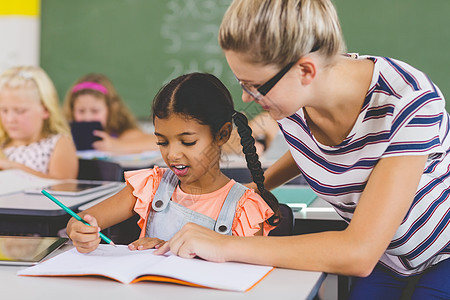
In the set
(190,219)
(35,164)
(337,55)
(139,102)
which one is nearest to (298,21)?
(337,55)

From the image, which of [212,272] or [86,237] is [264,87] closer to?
[212,272]

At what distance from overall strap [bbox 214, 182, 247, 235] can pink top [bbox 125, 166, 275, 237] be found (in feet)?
0.03

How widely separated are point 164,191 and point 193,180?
0.28 feet

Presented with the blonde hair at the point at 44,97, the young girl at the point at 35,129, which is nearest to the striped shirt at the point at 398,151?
the young girl at the point at 35,129

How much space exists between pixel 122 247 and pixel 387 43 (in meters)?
3.81

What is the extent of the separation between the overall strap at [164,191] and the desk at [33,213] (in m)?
0.47

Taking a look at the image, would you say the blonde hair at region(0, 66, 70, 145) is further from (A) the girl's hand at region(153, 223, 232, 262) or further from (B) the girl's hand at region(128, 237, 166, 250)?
(A) the girl's hand at region(153, 223, 232, 262)

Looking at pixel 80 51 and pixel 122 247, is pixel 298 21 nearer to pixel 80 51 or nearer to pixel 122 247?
pixel 122 247

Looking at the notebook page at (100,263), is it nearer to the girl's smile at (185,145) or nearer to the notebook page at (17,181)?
the girl's smile at (185,145)

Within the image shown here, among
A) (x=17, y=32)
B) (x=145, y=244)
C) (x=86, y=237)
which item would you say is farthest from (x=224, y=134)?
(x=17, y=32)

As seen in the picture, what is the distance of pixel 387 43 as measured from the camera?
4.55 meters

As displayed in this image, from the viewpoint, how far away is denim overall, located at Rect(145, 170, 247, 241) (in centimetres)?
142

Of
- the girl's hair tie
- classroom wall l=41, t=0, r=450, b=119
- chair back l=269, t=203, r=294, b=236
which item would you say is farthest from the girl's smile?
classroom wall l=41, t=0, r=450, b=119

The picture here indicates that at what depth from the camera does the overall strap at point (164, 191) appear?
4.84 ft
